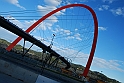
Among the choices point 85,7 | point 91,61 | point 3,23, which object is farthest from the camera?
point 85,7

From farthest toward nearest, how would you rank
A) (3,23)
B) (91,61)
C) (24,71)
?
(91,61) < (3,23) < (24,71)

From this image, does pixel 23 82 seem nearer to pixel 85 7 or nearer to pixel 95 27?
pixel 95 27

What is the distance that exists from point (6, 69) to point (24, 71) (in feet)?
3.83

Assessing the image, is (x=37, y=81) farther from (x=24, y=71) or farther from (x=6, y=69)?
(x=6, y=69)

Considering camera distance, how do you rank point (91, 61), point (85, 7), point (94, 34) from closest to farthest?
point (91, 61)
point (94, 34)
point (85, 7)

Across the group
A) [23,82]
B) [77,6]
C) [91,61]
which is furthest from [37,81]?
[77,6]

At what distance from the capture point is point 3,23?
50.8 ft

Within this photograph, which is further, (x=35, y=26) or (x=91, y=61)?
(x=35, y=26)

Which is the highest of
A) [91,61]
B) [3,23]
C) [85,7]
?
[85,7]

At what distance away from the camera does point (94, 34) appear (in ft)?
166

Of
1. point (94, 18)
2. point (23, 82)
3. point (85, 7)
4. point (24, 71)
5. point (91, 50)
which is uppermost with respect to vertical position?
point (85, 7)

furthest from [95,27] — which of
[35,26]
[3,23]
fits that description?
[3,23]

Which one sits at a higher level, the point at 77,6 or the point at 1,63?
the point at 77,6

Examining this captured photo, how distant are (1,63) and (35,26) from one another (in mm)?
43069
